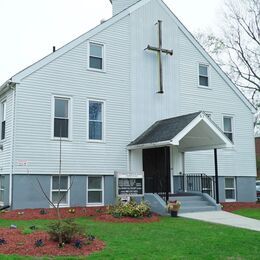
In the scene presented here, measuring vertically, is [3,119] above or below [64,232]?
above

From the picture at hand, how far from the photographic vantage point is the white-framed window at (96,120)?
1811cm

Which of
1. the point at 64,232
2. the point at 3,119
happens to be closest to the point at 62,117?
the point at 3,119

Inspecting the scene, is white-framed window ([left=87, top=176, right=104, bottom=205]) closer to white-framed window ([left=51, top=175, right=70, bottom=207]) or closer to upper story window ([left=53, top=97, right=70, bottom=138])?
white-framed window ([left=51, top=175, right=70, bottom=207])

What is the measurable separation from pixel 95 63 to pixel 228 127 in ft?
28.8

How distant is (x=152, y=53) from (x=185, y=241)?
12724 millimetres

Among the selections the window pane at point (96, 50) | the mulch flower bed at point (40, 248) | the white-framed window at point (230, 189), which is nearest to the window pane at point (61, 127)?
the window pane at point (96, 50)

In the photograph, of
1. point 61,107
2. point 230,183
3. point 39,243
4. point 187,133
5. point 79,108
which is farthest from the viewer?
point 230,183

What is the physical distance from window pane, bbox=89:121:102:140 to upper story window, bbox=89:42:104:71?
2621 millimetres

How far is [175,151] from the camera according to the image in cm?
2009

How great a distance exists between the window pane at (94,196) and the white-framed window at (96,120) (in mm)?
2408

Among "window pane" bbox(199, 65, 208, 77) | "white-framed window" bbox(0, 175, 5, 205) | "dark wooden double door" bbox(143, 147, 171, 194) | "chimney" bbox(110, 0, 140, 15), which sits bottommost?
"white-framed window" bbox(0, 175, 5, 205)

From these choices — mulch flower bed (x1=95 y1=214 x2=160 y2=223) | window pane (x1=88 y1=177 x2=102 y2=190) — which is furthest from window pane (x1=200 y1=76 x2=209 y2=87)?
mulch flower bed (x1=95 y1=214 x2=160 y2=223)

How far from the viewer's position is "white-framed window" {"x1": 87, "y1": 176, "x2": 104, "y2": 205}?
17.8 metres

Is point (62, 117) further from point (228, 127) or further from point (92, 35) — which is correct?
point (228, 127)
